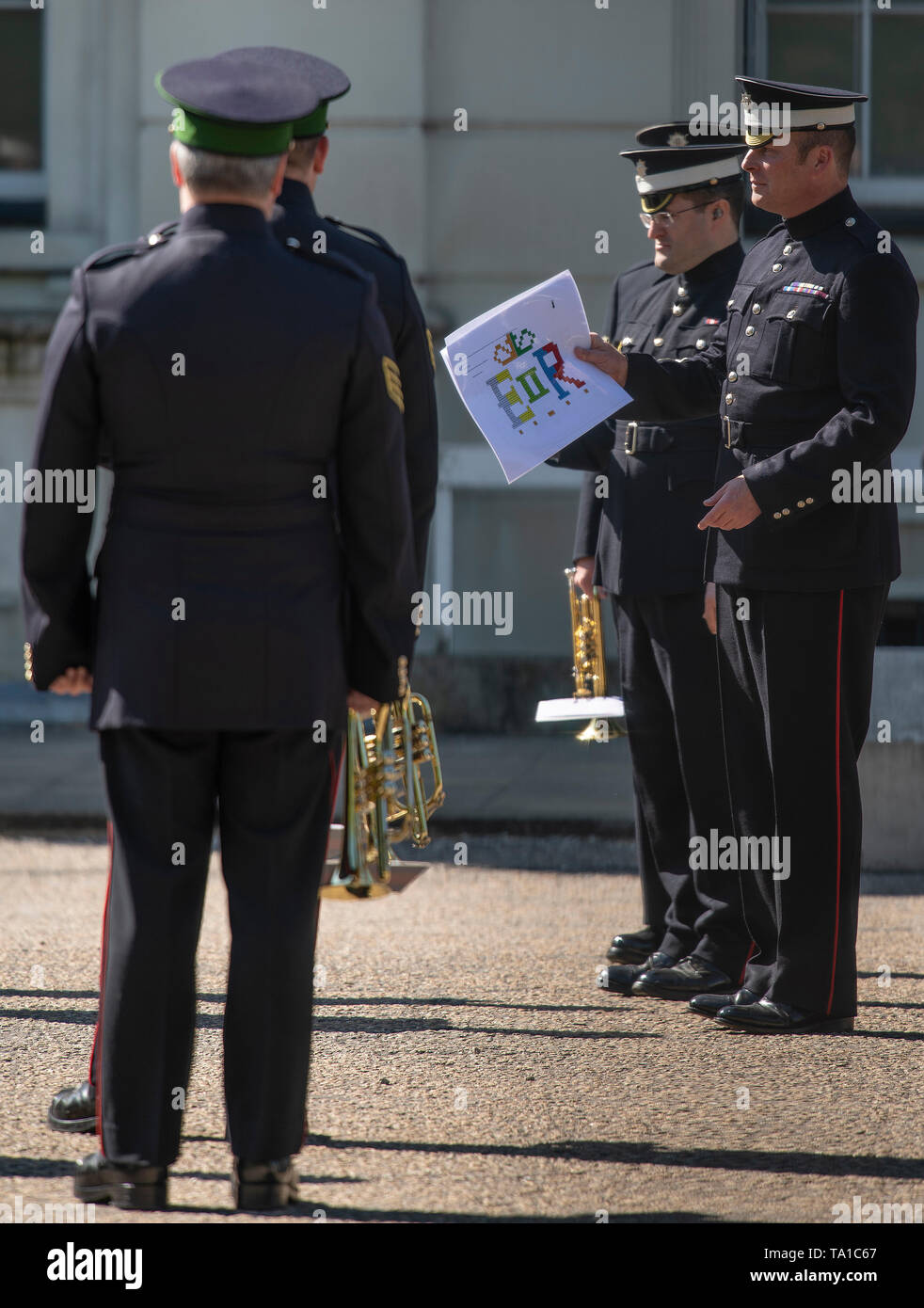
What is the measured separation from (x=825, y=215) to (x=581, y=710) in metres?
1.49

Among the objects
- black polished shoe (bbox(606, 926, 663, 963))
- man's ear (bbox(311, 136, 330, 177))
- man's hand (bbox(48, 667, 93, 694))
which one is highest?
man's ear (bbox(311, 136, 330, 177))

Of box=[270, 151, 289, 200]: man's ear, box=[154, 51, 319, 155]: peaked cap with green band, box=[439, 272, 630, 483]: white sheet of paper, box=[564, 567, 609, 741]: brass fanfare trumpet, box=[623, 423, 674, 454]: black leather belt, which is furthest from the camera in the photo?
box=[564, 567, 609, 741]: brass fanfare trumpet

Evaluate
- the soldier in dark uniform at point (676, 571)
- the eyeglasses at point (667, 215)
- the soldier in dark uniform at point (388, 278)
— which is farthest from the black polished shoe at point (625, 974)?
the eyeglasses at point (667, 215)

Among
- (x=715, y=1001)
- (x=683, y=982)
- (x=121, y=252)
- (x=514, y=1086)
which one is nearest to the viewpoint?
(x=121, y=252)

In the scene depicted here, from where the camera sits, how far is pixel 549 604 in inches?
408

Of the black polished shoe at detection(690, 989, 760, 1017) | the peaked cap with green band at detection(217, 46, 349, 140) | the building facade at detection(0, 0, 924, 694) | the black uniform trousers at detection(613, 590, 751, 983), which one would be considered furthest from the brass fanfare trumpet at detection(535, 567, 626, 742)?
the building facade at detection(0, 0, 924, 694)

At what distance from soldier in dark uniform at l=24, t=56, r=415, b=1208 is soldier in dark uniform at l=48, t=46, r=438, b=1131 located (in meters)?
0.44

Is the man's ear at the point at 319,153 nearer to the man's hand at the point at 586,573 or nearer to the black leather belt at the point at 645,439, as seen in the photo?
the black leather belt at the point at 645,439

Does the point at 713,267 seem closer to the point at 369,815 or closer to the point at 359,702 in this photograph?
the point at 369,815

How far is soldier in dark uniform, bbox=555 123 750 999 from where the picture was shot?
5.03 m

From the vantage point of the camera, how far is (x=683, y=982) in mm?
4961

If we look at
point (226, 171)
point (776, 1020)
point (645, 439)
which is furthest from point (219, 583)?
point (645, 439)

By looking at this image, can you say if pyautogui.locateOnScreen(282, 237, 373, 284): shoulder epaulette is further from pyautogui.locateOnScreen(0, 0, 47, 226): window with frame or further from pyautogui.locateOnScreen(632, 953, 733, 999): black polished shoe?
pyautogui.locateOnScreen(0, 0, 47, 226): window with frame
